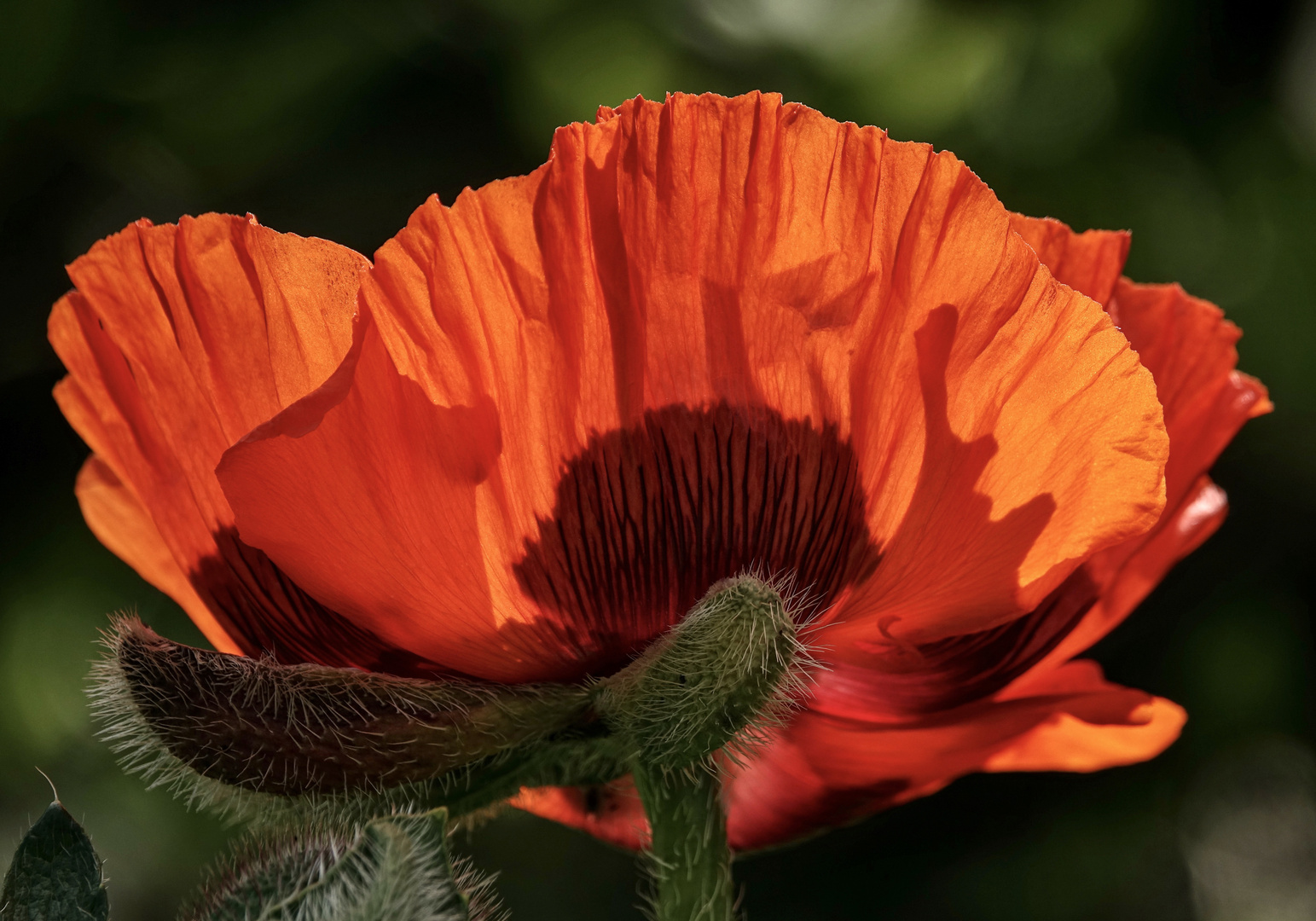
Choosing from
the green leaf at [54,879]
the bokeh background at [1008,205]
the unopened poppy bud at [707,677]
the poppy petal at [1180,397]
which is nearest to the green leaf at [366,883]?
the green leaf at [54,879]

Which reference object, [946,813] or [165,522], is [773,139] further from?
[946,813]

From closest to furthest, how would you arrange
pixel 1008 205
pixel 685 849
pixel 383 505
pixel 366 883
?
pixel 366 883 → pixel 383 505 → pixel 685 849 → pixel 1008 205

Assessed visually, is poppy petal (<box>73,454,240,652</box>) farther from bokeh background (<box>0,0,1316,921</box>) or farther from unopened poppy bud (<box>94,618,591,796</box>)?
bokeh background (<box>0,0,1316,921</box>)

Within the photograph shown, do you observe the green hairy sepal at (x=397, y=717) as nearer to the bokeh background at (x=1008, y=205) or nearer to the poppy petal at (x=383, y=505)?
the poppy petal at (x=383, y=505)

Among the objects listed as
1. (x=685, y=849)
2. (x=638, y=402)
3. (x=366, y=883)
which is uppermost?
(x=638, y=402)

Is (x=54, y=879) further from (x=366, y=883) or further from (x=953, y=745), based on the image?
(x=953, y=745)

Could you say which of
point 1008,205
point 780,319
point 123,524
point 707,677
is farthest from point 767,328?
point 1008,205

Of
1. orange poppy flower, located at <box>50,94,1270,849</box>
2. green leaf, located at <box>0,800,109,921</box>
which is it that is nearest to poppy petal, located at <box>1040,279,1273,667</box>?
orange poppy flower, located at <box>50,94,1270,849</box>
